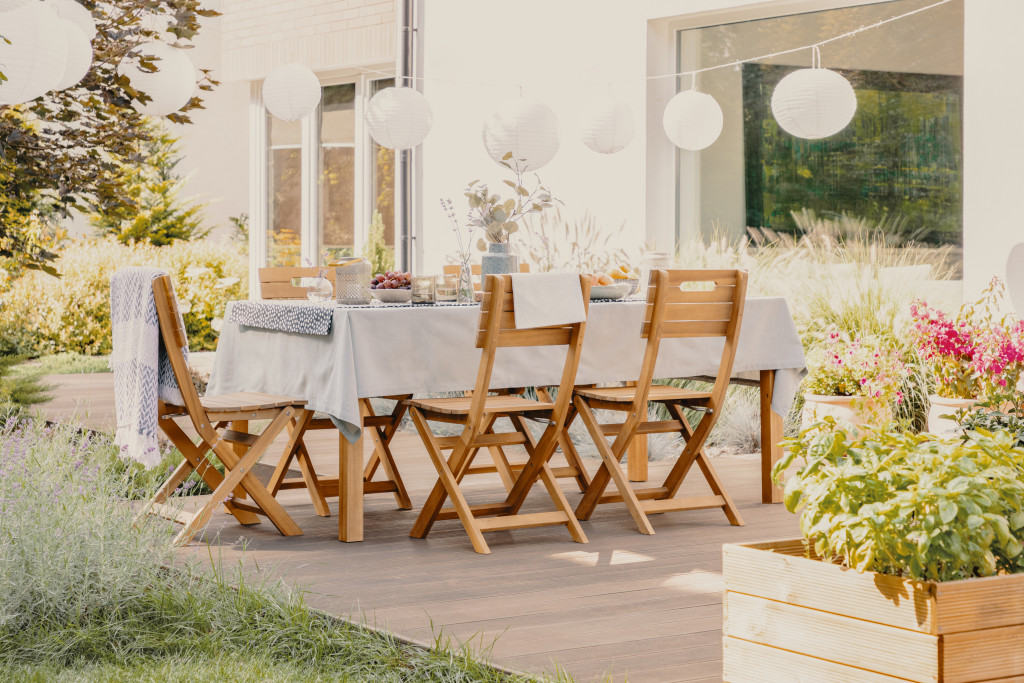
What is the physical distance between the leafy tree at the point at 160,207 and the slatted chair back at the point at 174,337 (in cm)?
1139

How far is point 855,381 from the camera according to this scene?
A: 6383 millimetres

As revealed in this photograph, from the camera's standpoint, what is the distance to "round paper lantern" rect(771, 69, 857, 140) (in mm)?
6105

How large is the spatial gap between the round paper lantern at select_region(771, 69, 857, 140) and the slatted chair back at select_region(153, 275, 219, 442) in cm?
348

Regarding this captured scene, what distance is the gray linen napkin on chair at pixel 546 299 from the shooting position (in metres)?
4.05

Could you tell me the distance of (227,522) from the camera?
4.57 m

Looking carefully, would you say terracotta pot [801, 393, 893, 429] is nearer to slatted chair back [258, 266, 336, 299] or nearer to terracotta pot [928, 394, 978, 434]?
terracotta pot [928, 394, 978, 434]

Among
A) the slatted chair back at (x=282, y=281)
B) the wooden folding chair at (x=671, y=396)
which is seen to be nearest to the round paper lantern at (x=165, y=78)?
the slatted chair back at (x=282, y=281)

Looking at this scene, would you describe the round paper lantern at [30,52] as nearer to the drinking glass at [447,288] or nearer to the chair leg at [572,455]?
the drinking glass at [447,288]

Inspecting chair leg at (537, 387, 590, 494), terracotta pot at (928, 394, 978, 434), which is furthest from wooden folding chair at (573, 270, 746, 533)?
terracotta pot at (928, 394, 978, 434)

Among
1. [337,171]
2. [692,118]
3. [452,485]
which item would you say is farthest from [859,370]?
[337,171]

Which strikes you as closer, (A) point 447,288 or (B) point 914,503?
(B) point 914,503

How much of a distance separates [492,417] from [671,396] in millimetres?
670

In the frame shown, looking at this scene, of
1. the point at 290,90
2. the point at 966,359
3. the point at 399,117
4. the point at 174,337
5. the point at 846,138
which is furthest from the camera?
the point at 846,138

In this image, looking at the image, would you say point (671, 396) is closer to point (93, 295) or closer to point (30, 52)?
point (30, 52)
